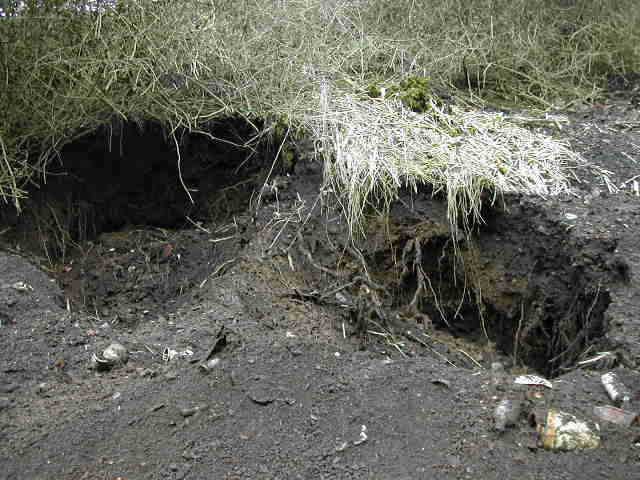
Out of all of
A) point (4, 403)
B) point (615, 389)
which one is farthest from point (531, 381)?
point (4, 403)

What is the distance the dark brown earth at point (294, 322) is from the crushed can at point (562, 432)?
3 cm

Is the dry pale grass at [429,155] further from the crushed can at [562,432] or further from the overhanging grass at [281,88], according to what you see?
the crushed can at [562,432]

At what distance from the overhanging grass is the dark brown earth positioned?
0.15m

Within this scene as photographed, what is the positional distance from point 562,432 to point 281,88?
82.8 inches

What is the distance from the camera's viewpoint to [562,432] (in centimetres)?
183

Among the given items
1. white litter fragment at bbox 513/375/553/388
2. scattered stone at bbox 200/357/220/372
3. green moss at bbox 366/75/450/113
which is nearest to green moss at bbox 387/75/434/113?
green moss at bbox 366/75/450/113

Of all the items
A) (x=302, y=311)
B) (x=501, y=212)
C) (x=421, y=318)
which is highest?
(x=501, y=212)

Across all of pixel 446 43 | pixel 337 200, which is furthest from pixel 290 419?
pixel 446 43

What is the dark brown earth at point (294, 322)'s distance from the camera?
182cm

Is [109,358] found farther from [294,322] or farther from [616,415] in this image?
[616,415]

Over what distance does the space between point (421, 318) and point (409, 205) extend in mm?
472

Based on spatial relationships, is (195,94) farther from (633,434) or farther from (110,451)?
(633,434)

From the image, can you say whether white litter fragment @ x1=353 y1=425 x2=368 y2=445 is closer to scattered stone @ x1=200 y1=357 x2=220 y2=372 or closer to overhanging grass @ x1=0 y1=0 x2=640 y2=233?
scattered stone @ x1=200 y1=357 x2=220 y2=372

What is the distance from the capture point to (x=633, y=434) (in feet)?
6.01
